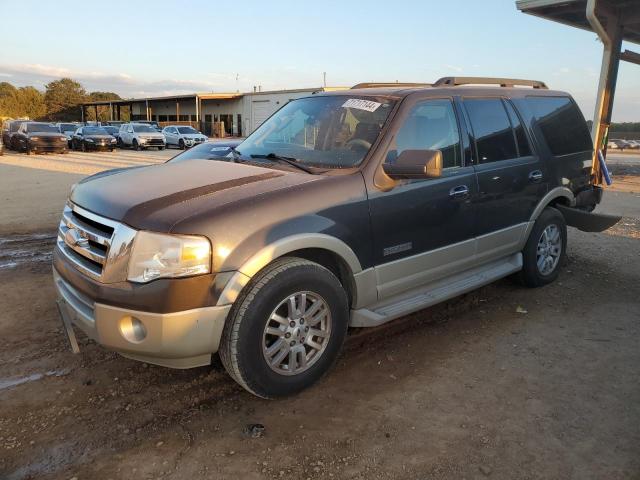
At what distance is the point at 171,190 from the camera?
311cm

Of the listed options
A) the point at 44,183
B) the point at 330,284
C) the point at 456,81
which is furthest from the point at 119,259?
the point at 44,183

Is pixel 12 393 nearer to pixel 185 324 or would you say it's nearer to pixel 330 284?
pixel 185 324

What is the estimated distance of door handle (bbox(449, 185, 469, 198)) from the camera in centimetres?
390

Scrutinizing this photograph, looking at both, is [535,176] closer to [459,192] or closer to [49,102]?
[459,192]

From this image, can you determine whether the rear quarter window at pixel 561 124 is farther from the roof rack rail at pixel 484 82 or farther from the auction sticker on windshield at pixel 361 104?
the auction sticker on windshield at pixel 361 104

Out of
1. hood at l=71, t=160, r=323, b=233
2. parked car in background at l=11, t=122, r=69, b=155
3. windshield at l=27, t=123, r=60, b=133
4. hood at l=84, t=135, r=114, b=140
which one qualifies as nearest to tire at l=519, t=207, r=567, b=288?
hood at l=71, t=160, r=323, b=233

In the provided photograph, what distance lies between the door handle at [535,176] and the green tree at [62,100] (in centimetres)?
8130

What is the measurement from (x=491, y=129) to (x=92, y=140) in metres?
29.1

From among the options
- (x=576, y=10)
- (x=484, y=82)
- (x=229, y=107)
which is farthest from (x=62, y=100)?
(x=484, y=82)

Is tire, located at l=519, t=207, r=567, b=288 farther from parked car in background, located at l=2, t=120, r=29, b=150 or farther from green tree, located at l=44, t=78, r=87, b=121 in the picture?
green tree, located at l=44, t=78, r=87, b=121

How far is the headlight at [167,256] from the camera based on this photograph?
2672 millimetres

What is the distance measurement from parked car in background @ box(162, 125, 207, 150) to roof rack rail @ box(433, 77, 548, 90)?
27699 mm

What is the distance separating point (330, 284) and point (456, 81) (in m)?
2.44

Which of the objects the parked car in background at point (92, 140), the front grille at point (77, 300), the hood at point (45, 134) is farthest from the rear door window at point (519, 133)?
the parked car in background at point (92, 140)
